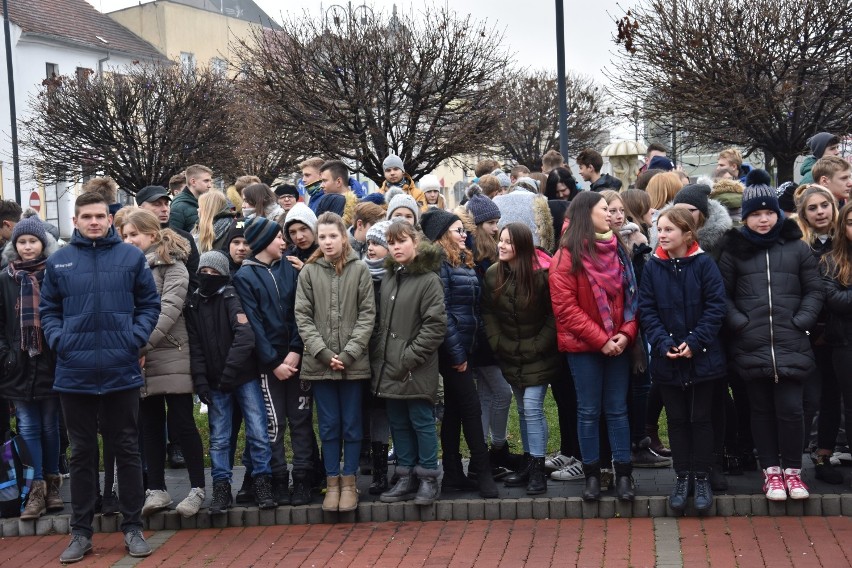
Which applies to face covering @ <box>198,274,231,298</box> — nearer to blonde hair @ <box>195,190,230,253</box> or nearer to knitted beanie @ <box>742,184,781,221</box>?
blonde hair @ <box>195,190,230,253</box>

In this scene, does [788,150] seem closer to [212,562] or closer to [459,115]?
[459,115]

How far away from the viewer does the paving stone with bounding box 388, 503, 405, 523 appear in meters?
7.45

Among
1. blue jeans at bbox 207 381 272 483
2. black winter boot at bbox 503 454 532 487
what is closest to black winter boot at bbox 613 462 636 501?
black winter boot at bbox 503 454 532 487

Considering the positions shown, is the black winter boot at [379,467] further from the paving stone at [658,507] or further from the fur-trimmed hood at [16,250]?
the fur-trimmed hood at [16,250]

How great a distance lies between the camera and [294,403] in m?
7.75

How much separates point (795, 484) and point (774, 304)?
114cm

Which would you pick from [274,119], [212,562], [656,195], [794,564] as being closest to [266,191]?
[656,195]

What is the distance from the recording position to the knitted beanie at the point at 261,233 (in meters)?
7.71

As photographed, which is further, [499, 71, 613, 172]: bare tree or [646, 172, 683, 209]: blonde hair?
[499, 71, 613, 172]: bare tree

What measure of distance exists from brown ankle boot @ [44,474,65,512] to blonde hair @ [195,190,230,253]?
2271 mm

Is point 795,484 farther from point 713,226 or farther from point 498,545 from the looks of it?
point 498,545

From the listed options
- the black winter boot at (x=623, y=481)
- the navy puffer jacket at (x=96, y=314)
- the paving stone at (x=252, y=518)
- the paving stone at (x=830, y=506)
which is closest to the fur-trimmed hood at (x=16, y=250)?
the navy puffer jacket at (x=96, y=314)

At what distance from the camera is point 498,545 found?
6.73 meters

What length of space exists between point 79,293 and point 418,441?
7.98 ft
